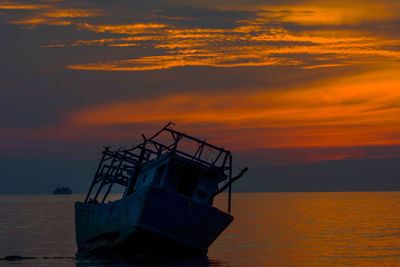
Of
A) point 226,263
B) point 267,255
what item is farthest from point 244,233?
point 226,263

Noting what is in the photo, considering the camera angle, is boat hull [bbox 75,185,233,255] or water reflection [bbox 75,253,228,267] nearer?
boat hull [bbox 75,185,233,255]

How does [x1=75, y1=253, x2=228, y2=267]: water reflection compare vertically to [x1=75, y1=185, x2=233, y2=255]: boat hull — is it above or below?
below

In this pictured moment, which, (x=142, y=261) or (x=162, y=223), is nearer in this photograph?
(x=162, y=223)

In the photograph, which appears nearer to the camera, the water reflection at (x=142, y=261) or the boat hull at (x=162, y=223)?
the boat hull at (x=162, y=223)

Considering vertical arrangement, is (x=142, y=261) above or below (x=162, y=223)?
below

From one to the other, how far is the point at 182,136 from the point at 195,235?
4996 mm

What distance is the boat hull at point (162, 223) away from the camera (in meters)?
31.2

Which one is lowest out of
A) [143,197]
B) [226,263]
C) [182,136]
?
[226,263]

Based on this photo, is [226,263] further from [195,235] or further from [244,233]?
[244,233]

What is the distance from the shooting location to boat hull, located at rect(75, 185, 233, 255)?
31188mm

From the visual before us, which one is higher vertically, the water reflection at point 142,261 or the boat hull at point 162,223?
the boat hull at point 162,223

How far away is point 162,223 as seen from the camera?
31.6 metres

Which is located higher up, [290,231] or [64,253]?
[290,231]

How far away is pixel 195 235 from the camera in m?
32.8
